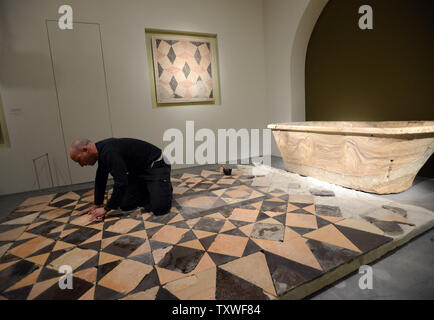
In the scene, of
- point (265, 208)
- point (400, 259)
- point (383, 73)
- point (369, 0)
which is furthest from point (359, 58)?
point (400, 259)

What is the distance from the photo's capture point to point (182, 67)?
4.33 metres

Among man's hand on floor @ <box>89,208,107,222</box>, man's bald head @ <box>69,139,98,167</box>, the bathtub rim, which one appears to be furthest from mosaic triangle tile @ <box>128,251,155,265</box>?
the bathtub rim

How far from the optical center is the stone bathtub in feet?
7.54

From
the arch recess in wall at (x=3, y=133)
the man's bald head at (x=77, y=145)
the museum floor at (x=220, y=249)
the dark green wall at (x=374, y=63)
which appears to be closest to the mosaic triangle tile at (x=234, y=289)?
the museum floor at (x=220, y=249)

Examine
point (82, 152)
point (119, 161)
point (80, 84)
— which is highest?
point (80, 84)

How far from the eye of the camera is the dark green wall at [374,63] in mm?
2963

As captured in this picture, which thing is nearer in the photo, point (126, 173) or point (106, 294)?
point (106, 294)

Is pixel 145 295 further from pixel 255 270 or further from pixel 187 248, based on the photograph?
pixel 255 270

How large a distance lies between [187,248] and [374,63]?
12.0 feet

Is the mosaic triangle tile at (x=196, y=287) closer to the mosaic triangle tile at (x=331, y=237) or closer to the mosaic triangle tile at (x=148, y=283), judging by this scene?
the mosaic triangle tile at (x=148, y=283)

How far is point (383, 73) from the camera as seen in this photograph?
3385mm

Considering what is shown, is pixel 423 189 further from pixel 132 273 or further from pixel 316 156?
pixel 132 273

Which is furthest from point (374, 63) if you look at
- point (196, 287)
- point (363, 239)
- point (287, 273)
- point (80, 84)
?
point (80, 84)

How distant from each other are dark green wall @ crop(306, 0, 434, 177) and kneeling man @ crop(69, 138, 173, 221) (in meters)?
3.17
